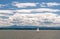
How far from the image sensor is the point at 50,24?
60.9 inches

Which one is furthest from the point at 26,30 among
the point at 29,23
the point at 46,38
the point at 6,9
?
the point at 6,9

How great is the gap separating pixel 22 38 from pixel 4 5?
682 mm

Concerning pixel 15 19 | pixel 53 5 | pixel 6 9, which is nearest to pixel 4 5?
pixel 6 9

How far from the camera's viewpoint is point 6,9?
155 cm

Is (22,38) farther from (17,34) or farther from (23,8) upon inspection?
(23,8)

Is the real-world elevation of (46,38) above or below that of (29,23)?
below

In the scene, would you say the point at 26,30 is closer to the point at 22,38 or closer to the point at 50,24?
the point at 22,38

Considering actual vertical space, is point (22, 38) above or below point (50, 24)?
below

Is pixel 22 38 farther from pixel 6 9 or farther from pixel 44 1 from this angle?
pixel 44 1

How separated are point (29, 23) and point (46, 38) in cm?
41

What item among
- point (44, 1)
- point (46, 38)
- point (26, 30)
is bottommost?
point (46, 38)

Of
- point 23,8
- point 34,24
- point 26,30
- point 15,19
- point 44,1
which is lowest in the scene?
point 26,30

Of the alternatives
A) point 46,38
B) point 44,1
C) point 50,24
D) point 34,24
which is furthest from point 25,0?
point 46,38

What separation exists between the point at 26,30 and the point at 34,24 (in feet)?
0.60
